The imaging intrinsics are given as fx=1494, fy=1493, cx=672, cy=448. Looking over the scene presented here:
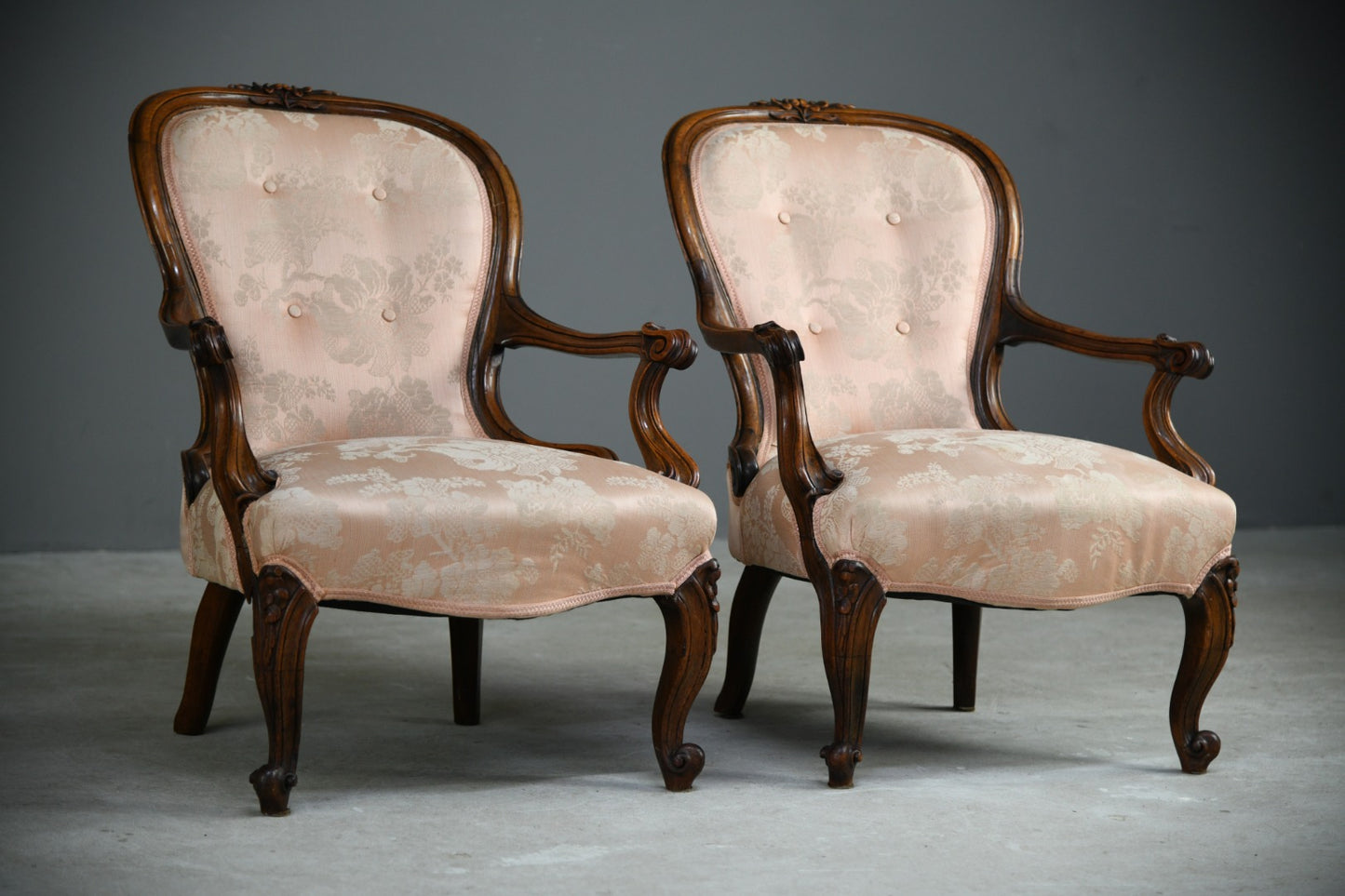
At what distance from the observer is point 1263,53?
4.91 m

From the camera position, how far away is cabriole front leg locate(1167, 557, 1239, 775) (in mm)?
2084

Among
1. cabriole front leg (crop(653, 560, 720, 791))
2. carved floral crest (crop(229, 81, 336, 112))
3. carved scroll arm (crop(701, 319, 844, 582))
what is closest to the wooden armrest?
carved scroll arm (crop(701, 319, 844, 582))

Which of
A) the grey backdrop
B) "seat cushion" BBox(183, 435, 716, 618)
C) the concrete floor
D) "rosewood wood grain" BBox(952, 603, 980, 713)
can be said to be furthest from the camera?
the grey backdrop

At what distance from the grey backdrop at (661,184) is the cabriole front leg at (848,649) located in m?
2.62

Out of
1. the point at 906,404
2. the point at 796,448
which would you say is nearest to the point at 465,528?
the point at 796,448

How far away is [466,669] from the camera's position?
2322 mm

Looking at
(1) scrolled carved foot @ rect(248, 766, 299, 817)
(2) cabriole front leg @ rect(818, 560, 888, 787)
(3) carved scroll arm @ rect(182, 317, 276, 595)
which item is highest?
(3) carved scroll arm @ rect(182, 317, 276, 595)

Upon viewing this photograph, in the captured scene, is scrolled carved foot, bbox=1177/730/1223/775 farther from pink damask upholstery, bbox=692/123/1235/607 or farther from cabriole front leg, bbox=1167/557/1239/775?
pink damask upholstery, bbox=692/123/1235/607

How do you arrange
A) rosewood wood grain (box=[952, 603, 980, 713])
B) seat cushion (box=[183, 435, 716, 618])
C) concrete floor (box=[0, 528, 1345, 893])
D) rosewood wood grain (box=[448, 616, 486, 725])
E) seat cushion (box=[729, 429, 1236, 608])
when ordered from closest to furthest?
concrete floor (box=[0, 528, 1345, 893]) < seat cushion (box=[183, 435, 716, 618]) < seat cushion (box=[729, 429, 1236, 608]) < rosewood wood grain (box=[448, 616, 486, 725]) < rosewood wood grain (box=[952, 603, 980, 713])

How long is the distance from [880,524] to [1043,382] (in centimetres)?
306

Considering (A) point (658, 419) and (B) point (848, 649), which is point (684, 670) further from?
(A) point (658, 419)

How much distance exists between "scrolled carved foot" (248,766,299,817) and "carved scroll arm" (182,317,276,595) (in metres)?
0.22

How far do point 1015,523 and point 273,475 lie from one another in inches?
37.1

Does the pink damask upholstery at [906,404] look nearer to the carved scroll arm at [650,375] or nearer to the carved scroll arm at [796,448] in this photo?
the carved scroll arm at [796,448]
